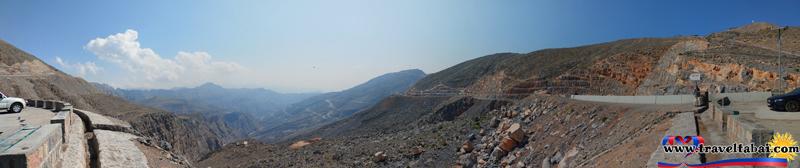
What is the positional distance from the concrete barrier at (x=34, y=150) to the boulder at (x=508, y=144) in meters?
16.5

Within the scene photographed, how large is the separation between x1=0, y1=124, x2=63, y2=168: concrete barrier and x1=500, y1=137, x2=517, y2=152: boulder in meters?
16.5

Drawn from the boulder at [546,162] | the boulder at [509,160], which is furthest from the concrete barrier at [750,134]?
the boulder at [509,160]

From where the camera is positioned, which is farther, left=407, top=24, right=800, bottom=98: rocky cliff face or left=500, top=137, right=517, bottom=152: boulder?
left=407, top=24, right=800, bottom=98: rocky cliff face

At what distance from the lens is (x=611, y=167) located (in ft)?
26.0

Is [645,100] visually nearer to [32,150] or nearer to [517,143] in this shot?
[517,143]

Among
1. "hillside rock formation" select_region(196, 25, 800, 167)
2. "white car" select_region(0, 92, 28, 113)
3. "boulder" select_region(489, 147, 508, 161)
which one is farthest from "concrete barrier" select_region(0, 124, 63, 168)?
"boulder" select_region(489, 147, 508, 161)

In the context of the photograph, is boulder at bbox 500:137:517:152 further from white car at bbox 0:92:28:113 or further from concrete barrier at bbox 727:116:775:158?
white car at bbox 0:92:28:113

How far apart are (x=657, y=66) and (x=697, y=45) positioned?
3921 mm

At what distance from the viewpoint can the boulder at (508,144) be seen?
16.0m

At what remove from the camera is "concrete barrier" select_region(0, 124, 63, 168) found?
428 centimetres

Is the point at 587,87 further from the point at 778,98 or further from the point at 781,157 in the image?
the point at 781,157

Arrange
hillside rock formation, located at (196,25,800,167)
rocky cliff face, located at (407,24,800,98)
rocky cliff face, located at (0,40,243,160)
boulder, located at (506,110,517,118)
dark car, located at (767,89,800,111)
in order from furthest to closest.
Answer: rocky cliff face, located at (0,40,243,160) → boulder, located at (506,110,517,118) → rocky cliff face, located at (407,24,800,98) → hillside rock formation, located at (196,25,800,167) → dark car, located at (767,89,800,111)

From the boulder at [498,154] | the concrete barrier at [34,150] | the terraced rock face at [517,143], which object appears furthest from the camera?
the boulder at [498,154]

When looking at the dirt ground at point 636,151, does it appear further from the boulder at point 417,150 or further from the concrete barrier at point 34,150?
the boulder at point 417,150
